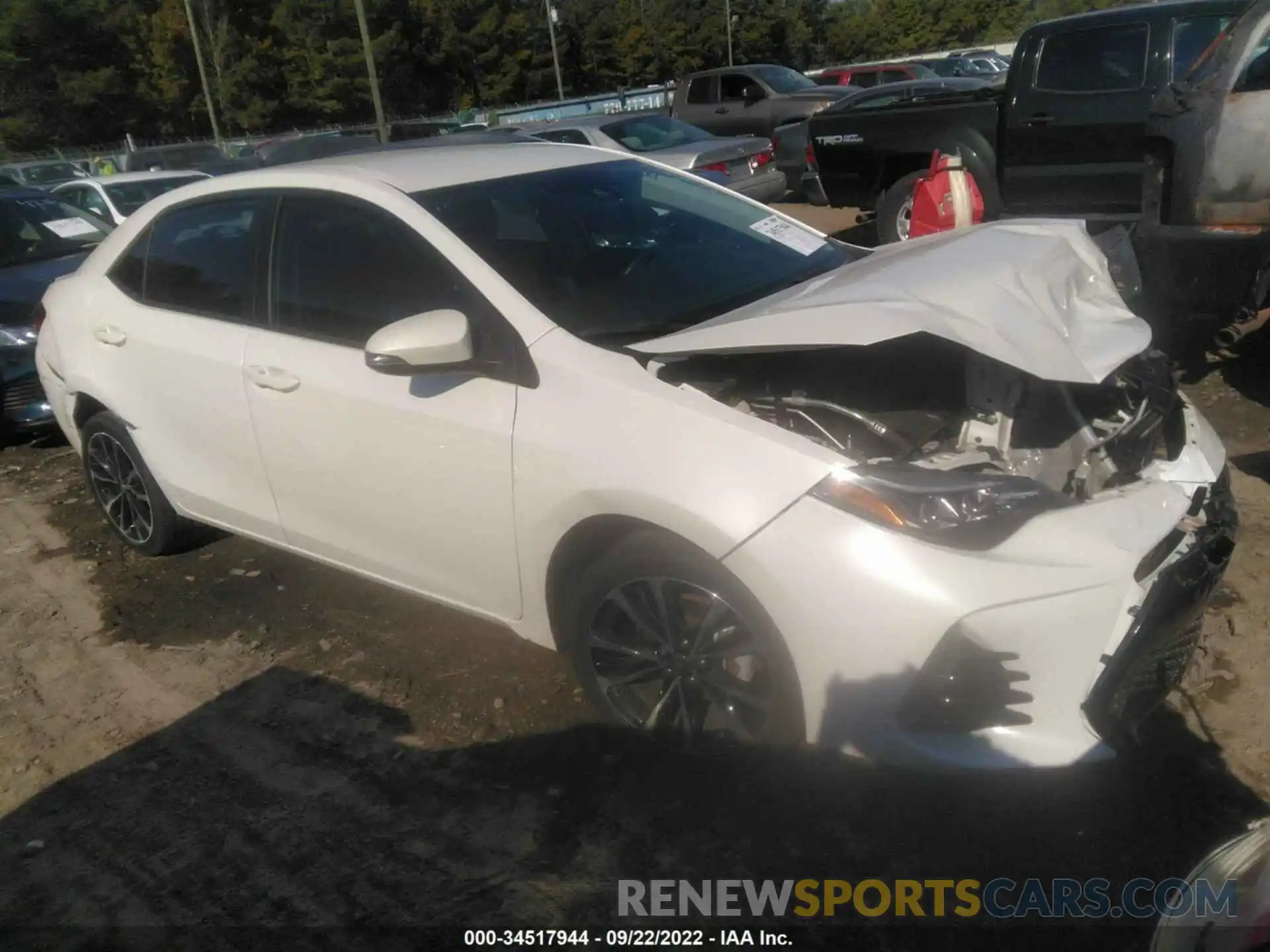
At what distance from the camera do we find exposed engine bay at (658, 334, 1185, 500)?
9.20ft

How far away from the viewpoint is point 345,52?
54469 mm

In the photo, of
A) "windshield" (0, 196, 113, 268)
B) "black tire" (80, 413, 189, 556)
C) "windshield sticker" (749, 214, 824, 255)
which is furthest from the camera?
"windshield" (0, 196, 113, 268)

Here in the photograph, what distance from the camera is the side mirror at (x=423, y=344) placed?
2.92 m

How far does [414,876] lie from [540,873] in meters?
0.34

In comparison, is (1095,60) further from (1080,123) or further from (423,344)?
(423,344)

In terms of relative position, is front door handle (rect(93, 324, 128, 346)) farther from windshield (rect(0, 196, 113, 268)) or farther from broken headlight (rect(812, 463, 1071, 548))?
windshield (rect(0, 196, 113, 268))

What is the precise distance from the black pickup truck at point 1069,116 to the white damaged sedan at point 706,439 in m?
4.22

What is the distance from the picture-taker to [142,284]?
14.1 feet

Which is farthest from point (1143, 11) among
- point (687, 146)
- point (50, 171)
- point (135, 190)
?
point (50, 171)

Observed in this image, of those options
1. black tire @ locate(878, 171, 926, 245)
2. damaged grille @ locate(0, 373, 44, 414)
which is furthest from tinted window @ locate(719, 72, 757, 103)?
damaged grille @ locate(0, 373, 44, 414)

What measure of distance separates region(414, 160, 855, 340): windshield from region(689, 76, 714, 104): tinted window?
51.7 ft

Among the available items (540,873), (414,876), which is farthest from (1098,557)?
(414,876)

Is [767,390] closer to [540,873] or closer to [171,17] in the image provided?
[540,873]

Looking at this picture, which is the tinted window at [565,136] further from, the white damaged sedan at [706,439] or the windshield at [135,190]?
the white damaged sedan at [706,439]
